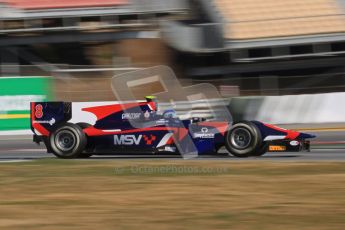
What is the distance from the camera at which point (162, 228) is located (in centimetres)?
570

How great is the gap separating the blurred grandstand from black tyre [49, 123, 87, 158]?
527 inches

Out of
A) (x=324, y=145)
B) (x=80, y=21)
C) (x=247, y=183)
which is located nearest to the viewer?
(x=247, y=183)

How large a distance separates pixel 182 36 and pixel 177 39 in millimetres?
486

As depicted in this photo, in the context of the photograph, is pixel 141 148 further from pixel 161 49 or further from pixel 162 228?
pixel 161 49

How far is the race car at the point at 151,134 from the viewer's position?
1124cm

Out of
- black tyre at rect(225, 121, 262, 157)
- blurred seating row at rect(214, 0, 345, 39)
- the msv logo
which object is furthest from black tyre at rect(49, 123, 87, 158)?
blurred seating row at rect(214, 0, 345, 39)

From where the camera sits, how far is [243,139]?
11.4 metres

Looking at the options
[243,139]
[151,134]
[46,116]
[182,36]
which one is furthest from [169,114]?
[182,36]

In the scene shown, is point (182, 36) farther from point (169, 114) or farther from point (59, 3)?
point (169, 114)

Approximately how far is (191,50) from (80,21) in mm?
5426

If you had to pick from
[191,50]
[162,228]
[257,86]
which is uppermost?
[191,50]

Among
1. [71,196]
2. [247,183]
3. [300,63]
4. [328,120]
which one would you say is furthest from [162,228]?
[300,63]

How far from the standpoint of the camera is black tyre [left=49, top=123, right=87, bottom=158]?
1197 centimetres

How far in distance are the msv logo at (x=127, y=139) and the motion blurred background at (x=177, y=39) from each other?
12418 millimetres
